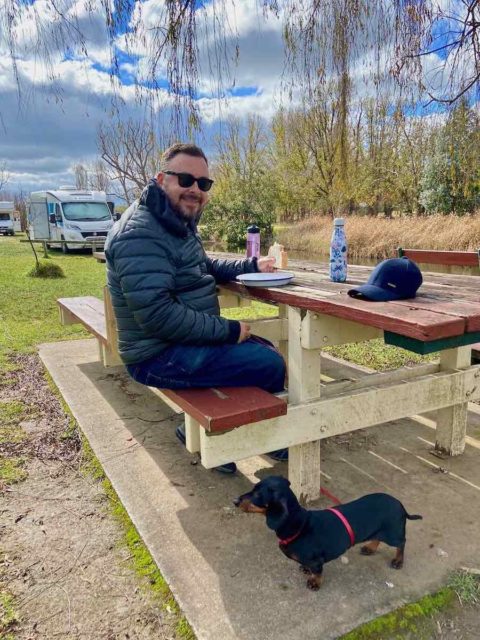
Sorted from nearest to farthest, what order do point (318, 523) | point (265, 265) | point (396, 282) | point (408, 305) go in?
1. point (318, 523)
2. point (408, 305)
3. point (396, 282)
4. point (265, 265)

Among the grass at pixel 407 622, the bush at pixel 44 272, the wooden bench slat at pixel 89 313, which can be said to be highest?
the wooden bench slat at pixel 89 313

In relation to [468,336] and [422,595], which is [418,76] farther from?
[422,595]

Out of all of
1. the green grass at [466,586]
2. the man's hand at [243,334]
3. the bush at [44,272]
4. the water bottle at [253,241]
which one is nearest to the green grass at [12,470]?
the man's hand at [243,334]

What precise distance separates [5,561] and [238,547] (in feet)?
2.94

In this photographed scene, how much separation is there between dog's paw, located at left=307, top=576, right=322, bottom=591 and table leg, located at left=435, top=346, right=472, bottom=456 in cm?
127

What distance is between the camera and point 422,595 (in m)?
1.71

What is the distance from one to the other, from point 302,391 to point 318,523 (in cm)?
61

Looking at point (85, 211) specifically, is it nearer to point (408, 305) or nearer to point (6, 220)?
point (408, 305)

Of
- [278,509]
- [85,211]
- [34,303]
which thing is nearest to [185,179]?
[278,509]

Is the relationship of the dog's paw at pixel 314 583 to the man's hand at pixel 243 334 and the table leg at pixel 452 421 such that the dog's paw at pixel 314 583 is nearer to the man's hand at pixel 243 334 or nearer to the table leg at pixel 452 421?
the man's hand at pixel 243 334

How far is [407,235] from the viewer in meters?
15.0

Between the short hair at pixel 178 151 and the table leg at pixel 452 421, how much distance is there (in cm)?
157

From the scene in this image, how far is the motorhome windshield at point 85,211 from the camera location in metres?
18.1

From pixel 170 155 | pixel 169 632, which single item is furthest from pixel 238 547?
pixel 170 155
